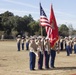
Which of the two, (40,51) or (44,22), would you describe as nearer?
(40,51)

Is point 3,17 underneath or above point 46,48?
above

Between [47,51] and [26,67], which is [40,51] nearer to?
[47,51]

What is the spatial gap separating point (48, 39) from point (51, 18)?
55.2 inches

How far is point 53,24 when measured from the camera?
17031 mm

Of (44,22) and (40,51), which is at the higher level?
(44,22)

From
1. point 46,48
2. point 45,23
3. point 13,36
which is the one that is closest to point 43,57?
point 46,48

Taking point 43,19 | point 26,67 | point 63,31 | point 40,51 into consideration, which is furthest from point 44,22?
point 63,31

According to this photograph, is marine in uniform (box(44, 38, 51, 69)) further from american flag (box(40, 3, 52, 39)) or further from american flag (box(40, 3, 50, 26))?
american flag (box(40, 3, 50, 26))

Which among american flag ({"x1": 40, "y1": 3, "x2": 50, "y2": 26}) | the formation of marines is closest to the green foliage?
american flag ({"x1": 40, "y1": 3, "x2": 50, "y2": 26})

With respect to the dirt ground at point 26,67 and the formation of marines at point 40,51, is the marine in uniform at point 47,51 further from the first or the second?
the dirt ground at point 26,67

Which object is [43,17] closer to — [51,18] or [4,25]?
[51,18]

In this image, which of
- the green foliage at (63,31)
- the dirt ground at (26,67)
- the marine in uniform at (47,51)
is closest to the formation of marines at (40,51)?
the marine in uniform at (47,51)

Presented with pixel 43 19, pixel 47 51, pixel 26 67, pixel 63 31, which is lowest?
pixel 26 67

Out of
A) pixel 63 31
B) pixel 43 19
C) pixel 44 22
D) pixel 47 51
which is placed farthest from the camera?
pixel 63 31
